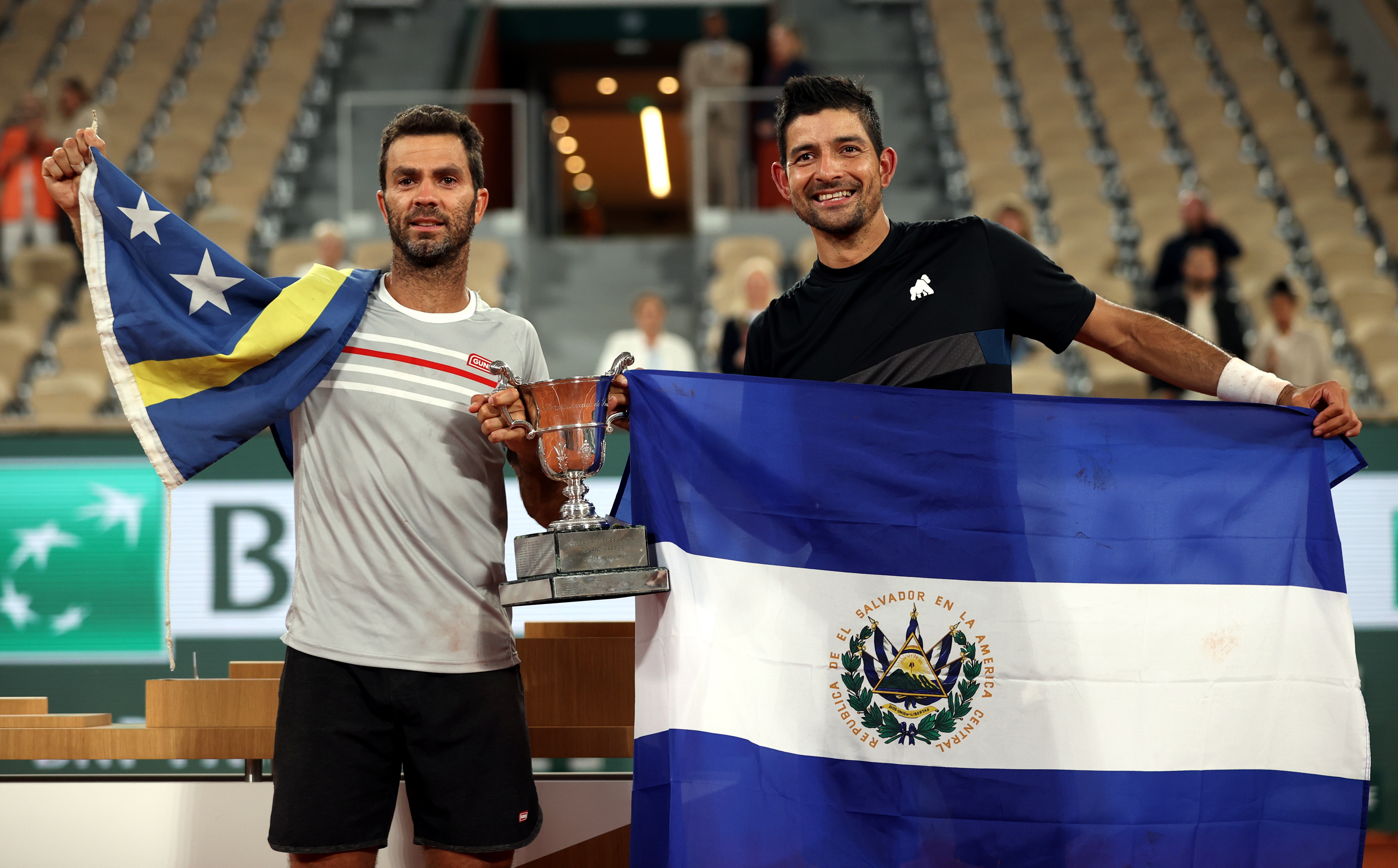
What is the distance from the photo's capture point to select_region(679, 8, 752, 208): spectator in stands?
32.9ft

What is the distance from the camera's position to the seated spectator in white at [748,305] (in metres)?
6.06

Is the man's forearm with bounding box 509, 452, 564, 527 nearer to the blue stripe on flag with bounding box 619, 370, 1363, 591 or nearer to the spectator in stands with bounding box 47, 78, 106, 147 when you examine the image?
the blue stripe on flag with bounding box 619, 370, 1363, 591

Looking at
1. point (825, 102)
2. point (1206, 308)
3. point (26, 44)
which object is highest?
point (26, 44)

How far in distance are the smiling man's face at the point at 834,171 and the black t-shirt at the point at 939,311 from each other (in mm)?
119

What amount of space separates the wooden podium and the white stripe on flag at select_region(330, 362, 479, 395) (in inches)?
33.4

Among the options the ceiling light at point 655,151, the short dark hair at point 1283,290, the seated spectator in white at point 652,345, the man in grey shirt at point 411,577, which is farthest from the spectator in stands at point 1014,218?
the ceiling light at point 655,151

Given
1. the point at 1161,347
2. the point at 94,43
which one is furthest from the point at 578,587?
the point at 94,43

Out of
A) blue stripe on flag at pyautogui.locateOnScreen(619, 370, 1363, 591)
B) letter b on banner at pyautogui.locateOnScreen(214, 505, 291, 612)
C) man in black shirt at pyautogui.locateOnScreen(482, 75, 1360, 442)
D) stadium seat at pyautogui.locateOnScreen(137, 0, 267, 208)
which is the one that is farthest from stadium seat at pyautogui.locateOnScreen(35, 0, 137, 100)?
blue stripe on flag at pyautogui.locateOnScreen(619, 370, 1363, 591)

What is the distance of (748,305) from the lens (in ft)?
24.0

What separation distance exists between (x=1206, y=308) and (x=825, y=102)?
4.97 m

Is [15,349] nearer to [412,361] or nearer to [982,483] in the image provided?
[412,361]

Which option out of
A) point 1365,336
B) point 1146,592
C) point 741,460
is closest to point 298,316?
point 741,460

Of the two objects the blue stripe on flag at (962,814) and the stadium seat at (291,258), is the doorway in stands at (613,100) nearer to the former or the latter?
the stadium seat at (291,258)

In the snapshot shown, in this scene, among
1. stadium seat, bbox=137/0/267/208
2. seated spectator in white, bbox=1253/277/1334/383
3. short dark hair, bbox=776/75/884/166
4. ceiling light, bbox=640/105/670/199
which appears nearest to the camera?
short dark hair, bbox=776/75/884/166
